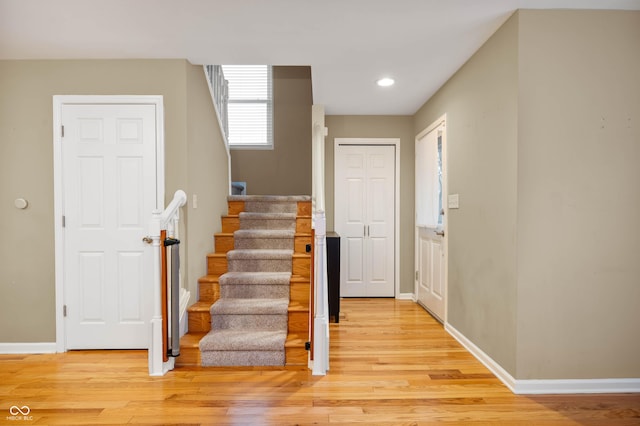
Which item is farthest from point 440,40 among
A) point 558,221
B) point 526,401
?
point 526,401

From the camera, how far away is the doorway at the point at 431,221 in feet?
12.8

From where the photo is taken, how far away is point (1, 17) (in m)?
2.50

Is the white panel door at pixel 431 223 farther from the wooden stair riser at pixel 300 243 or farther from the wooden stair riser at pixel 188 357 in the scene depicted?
the wooden stair riser at pixel 188 357

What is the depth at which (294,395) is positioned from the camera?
7.87 feet

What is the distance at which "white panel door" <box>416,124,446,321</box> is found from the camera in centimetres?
399

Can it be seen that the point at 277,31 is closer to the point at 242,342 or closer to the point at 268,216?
the point at 268,216

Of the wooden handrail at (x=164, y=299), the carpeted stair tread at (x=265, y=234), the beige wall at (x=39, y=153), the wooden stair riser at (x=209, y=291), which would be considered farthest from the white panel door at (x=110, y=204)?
the carpeted stair tread at (x=265, y=234)

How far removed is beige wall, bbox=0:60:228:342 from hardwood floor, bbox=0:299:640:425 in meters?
0.41

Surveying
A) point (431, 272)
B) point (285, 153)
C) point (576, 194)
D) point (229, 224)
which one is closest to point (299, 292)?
point (229, 224)

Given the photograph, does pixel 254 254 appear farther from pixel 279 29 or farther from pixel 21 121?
pixel 21 121

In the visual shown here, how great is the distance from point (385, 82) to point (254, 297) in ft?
7.81

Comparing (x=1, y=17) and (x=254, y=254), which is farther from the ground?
(x=1, y=17)

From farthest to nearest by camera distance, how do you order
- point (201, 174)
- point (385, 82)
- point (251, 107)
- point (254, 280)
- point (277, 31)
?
1. point (251, 107)
2. point (385, 82)
3. point (201, 174)
4. point (254, 280)
5. point (277, 31)

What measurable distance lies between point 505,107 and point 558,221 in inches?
32.4
